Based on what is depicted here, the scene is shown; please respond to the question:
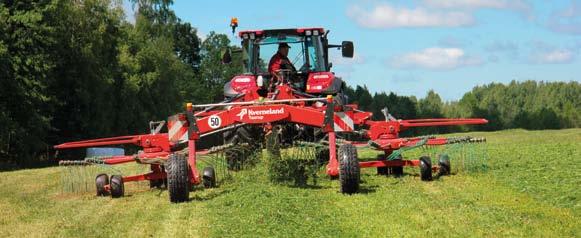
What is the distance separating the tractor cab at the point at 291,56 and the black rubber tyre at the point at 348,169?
396 cm

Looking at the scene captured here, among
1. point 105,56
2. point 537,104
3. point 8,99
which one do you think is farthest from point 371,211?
point 537,104

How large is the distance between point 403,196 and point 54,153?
82.3 ft

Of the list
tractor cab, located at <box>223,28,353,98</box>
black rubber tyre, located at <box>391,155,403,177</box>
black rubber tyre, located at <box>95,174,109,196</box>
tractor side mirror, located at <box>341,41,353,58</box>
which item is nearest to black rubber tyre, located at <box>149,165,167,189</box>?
black rubber tyre, located at <box>95,174,109,196</box>

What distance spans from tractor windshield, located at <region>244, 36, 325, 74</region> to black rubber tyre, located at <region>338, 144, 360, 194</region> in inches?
177

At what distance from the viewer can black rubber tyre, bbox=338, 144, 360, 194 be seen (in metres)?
9.24

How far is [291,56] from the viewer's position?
13695 mm

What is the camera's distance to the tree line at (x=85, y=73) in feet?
83.7

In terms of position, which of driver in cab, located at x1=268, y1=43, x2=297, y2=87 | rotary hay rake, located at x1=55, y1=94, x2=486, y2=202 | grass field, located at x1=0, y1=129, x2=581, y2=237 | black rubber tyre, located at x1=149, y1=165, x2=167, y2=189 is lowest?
grass field, located at x1=0, y1=129, x2=581, y2=237

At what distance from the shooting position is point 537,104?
86375mm

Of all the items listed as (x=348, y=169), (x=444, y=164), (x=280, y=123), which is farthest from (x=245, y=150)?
(x=444, y=164)

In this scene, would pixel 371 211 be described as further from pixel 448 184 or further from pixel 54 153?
pixel 54 153

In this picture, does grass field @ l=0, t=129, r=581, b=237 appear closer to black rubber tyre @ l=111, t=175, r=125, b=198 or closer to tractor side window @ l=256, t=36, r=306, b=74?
black rubber tyre @ l=111, t=175, r=125, b=198

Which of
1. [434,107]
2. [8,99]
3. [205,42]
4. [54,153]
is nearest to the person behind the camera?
[8,99]

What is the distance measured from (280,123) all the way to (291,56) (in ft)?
11.2
